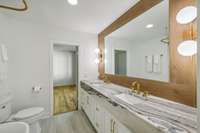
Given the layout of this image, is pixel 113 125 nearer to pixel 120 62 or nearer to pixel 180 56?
pixel 180 56

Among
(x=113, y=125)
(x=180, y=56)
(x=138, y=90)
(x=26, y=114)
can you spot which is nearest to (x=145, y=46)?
(x=180, y=56)

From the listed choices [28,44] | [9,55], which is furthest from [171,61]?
[9,55]

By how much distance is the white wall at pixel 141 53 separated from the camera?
141 cm

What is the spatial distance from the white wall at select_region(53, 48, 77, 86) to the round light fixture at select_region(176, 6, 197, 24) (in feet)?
17.8

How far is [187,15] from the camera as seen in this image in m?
1.10

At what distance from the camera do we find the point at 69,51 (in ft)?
21.1

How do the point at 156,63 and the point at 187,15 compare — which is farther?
the point at 156,63

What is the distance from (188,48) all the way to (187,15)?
345 millimetres

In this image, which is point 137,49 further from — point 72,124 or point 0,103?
point 0,103

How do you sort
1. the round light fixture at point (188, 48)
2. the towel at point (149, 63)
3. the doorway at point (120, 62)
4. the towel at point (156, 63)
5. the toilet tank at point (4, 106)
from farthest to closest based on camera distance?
1. the doorway at point (120, 62)
2. the toilet tank at point (4, 106)
3. the towel at point (149, 63)
4. the towel at point (156, 63)
5. the round light fixture at point (188, 48)

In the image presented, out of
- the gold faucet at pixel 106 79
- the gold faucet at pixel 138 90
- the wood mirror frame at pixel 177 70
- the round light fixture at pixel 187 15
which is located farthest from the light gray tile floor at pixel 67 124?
the round light fixture at pixel 187 15

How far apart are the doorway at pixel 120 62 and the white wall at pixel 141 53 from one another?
103 millimetres

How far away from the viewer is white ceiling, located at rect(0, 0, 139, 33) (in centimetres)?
175

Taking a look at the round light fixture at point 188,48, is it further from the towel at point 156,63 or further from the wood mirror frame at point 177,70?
the towel at point 156,63
